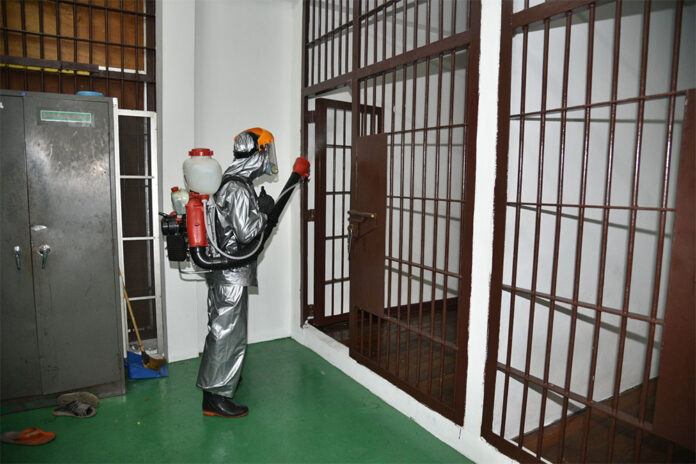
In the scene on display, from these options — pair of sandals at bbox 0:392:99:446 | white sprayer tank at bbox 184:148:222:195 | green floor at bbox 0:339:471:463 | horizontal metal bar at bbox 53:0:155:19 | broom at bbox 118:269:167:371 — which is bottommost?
green floor at bbox 0:339:471:463

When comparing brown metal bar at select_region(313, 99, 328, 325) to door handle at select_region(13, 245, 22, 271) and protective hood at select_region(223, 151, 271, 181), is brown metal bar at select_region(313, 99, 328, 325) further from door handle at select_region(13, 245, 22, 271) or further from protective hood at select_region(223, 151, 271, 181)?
door handle at select_region(13, 245, 22, 271)

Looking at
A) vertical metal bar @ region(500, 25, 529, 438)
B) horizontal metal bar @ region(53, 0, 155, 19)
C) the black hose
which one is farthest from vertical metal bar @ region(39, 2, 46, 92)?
vertical metal bar @ region(500, 25, 529, 438)

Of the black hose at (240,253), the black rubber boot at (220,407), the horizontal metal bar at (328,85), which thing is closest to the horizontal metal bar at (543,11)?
the horizontal metal bar at (328,85)

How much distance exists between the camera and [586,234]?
2787 mm

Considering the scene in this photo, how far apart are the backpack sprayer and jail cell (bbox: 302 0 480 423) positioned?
0.72m

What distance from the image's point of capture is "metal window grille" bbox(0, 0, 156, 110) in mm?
3201

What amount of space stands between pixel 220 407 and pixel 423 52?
253cm

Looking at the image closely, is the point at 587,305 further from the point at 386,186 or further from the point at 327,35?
the point at 327,35

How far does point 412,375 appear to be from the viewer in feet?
10.8

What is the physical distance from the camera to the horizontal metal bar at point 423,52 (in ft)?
7.77

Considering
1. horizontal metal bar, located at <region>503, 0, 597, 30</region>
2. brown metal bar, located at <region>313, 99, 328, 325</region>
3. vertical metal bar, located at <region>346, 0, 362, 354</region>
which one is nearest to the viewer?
horizontal metal bar, located at <region>503, 0, 597, 30</region>

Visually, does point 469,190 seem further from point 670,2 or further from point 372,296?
point 670,2

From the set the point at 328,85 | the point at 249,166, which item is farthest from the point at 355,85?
the point at 249,166

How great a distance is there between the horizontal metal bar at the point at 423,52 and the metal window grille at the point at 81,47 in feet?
5.99
